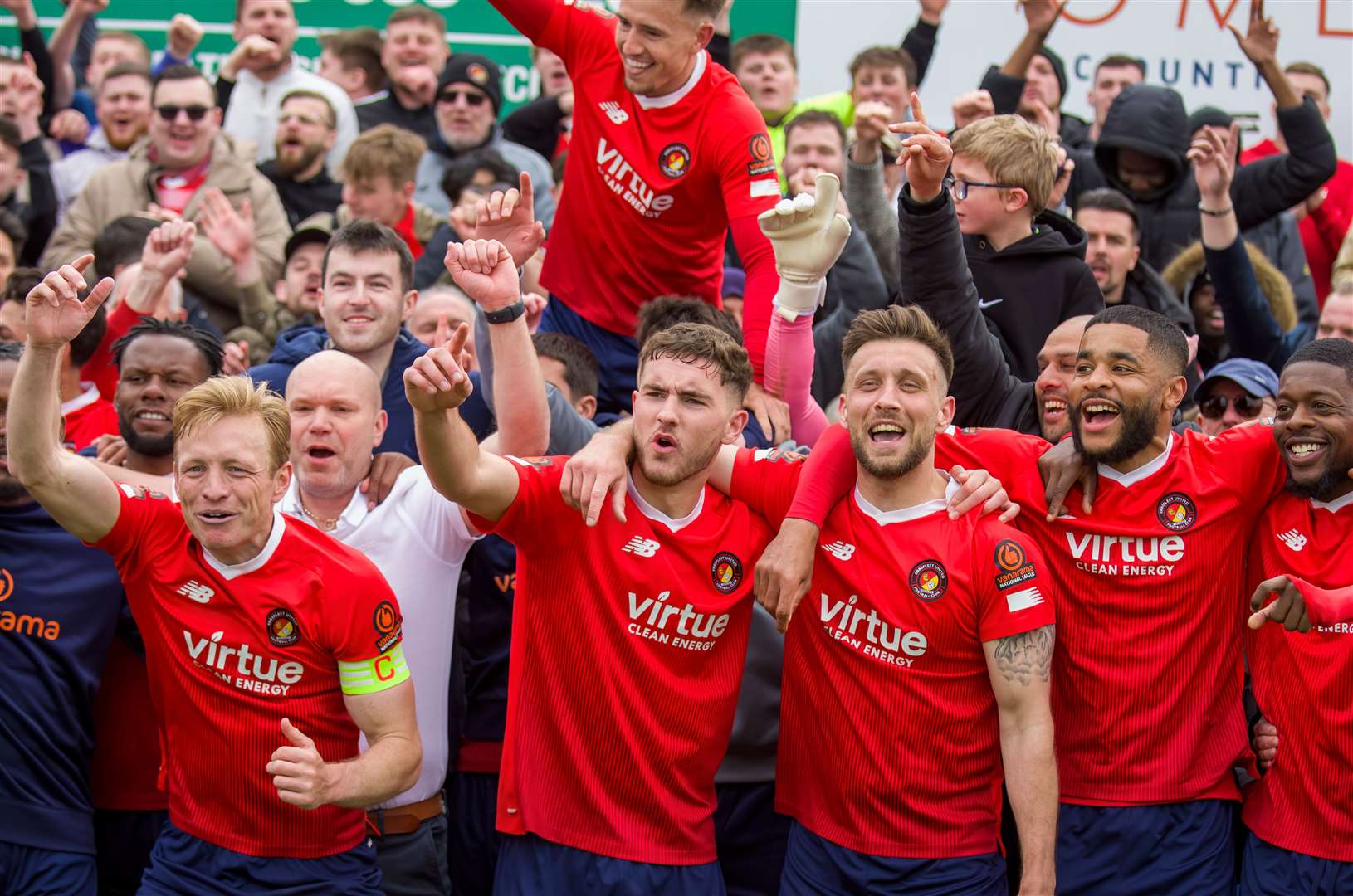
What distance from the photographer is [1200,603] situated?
16.7 feet

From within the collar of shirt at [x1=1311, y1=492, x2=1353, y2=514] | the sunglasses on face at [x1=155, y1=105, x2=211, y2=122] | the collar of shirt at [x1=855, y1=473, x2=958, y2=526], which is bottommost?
the collar of shirt at [x1=855, y1=473, x2=958, y2=526]

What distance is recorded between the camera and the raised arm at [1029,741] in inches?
187

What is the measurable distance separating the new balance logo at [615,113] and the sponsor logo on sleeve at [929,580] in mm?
2411

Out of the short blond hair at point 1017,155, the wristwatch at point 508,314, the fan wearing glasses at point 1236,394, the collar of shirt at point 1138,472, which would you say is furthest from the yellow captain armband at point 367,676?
the fan wearing glasses at point 1236,394

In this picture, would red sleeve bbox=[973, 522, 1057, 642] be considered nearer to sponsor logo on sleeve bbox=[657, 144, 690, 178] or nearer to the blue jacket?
sponsor logo on sleeve bbox=[657, 144, 690, 178]

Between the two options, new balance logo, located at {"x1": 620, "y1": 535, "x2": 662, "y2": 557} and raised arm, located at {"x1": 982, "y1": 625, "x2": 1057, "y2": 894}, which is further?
new balance logo, located at {"x1": 620, "y1": 535, "x2": 662, "y2": 557}

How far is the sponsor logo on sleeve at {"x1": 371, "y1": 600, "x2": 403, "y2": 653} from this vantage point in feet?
15.9

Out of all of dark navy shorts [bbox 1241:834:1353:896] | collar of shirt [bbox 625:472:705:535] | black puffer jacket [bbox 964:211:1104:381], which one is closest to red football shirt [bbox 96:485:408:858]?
collar of shirt [bbox 625:472:705:535]

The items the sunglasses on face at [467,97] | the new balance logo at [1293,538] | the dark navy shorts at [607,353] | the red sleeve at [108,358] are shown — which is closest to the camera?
the new balance logo at [1293,538]

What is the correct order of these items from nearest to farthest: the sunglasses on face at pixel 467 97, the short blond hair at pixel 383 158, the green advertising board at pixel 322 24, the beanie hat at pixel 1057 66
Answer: the short blond hair at pixel 383 158
the sunglasses on face at pixel 467 97
the beanie hat at pixel 1057 66
the green advertising board at pixel 322 24

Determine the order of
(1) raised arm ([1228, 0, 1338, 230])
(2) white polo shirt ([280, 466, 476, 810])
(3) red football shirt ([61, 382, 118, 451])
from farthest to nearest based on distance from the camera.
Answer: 1. (1) raised arm ([1228, 0, 1338, 230])
2. (3) red football shirt ([61, 382, 118, 451])
3. (2) white polo shirt ([280, 466, 476, 810])

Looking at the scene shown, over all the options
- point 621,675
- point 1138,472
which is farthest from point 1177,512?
point 621,675

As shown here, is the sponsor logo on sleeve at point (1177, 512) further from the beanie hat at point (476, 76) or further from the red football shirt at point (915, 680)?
the beanie hat at point (476, 76)

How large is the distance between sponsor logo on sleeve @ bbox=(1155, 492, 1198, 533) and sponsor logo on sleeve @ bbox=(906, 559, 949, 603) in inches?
28.4
